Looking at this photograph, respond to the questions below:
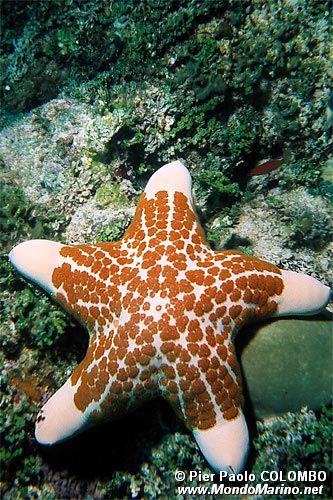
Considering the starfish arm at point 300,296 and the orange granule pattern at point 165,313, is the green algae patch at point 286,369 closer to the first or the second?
the starfish arm at point 300,296

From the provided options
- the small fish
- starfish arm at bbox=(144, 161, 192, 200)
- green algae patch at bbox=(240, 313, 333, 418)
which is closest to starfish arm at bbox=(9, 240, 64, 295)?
starfish arm at bbox=(144, 161, 192, 200)

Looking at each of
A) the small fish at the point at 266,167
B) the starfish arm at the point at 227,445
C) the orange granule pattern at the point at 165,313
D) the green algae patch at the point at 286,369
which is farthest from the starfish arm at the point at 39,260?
the small fish at the point at 266,167

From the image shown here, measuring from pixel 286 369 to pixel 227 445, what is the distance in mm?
1076

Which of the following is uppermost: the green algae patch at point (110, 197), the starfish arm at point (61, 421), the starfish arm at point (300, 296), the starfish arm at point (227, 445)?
the green algae patch at point (110, 197)

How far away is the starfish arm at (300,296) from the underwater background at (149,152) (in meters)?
0.29

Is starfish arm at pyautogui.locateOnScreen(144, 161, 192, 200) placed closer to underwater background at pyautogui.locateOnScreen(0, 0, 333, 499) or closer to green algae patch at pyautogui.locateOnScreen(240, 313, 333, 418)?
underwater background at pyautogui.locateOnScreen(0, 0, 333, 499)

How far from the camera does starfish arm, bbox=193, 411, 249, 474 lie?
3.41m

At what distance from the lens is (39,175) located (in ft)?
18.3

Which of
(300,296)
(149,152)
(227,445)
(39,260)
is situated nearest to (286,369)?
(300,296)

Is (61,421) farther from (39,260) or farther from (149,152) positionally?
(149,152)

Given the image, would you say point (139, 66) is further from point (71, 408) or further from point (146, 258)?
point (71, 408)

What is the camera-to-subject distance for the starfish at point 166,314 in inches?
134

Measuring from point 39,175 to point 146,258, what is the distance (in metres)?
2.86

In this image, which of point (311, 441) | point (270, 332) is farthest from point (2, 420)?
point (311, 441)
